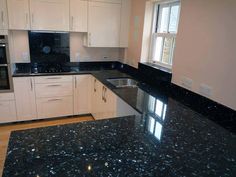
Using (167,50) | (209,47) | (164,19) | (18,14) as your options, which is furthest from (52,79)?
(209,47)

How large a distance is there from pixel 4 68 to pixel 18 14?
83 centimetres

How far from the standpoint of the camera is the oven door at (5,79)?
2.97 m

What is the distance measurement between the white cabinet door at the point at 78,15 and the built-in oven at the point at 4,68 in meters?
1.03

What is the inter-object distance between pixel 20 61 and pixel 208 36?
2988 millimetres

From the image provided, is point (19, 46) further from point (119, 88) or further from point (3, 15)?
point (119, 88)

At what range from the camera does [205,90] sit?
2057mm

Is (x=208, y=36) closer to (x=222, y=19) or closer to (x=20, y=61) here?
(x=222, y=19)

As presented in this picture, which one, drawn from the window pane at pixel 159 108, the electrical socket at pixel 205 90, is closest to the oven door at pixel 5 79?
the window pane at pixel 159 108

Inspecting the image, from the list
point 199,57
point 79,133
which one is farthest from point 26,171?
point 199,57

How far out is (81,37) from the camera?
3742 mm

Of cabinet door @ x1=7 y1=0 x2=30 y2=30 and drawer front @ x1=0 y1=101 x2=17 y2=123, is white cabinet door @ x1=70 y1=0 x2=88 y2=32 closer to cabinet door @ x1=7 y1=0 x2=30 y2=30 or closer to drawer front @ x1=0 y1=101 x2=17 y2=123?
cabinet door @ x1=7 y1=0 x2=30 y2=30

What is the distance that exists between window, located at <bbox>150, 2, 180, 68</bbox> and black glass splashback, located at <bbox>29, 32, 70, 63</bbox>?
5.17 feet

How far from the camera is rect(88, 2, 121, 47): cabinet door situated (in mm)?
3363

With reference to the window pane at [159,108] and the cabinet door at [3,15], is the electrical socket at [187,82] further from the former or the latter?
the cabinet door at [3,15]
